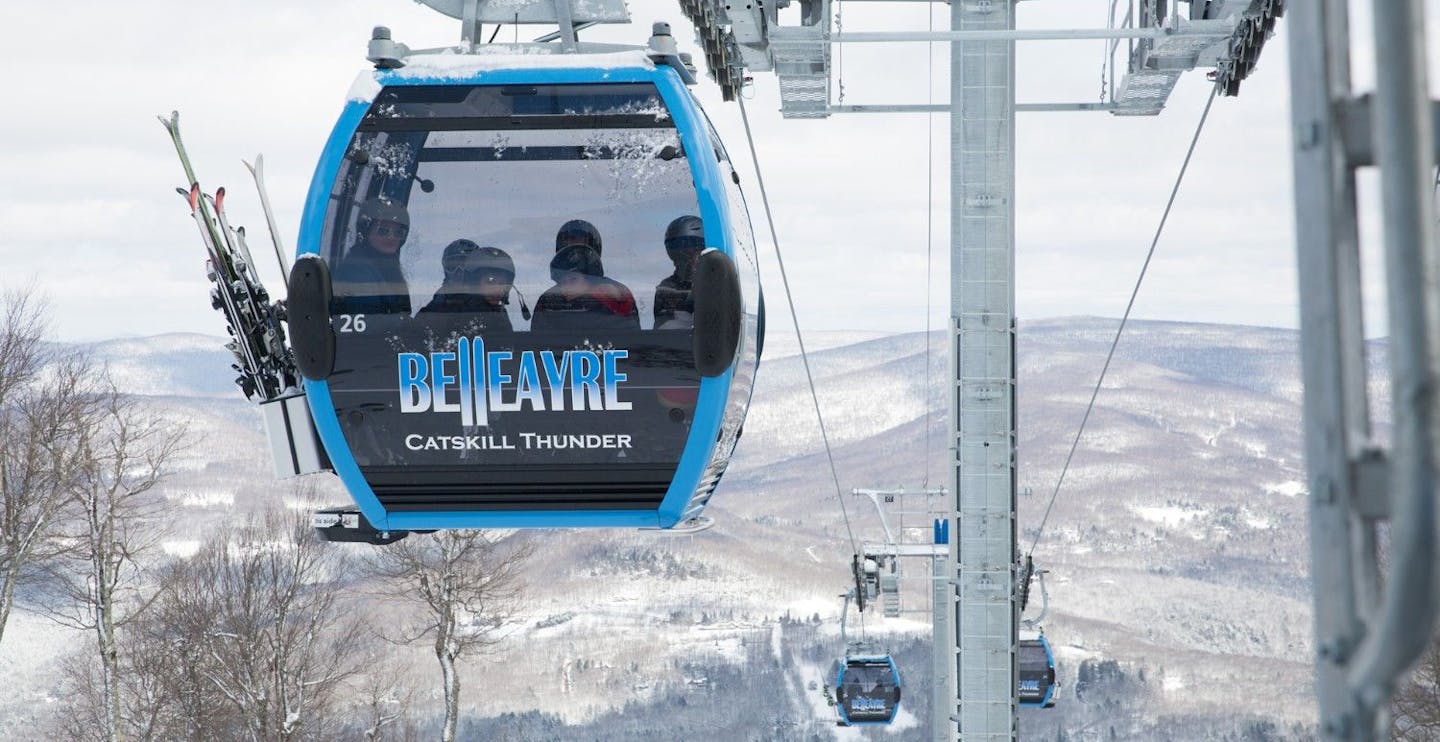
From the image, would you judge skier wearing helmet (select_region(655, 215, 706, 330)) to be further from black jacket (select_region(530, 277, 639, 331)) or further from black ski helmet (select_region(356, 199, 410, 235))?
black ski helmet (select_region(356, 199, 410, 235))

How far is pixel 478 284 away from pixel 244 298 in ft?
4.07

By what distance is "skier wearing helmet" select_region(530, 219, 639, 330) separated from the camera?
17.7 ft

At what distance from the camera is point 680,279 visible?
211 inches

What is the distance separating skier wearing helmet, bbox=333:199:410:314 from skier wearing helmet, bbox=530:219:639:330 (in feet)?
1.75

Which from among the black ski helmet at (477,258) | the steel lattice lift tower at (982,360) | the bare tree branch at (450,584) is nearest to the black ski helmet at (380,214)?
the black ski helmet at (477,258)

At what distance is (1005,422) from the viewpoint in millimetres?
12930

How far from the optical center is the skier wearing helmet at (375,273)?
5.49 metres

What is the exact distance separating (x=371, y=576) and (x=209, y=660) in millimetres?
2569

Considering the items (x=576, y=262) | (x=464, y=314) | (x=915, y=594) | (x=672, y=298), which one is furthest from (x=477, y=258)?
(x=915, y=594)

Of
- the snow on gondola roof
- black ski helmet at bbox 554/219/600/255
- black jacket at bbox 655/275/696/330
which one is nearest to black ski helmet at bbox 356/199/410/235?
the snow on gondola roof

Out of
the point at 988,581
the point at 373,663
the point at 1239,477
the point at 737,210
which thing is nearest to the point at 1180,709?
the point at 1239,477

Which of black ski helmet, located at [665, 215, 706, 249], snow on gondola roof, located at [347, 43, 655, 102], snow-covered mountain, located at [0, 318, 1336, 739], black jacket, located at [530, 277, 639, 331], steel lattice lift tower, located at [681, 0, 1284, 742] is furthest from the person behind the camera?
snow-covered mountain, located at [0, 318, 1336, 739]

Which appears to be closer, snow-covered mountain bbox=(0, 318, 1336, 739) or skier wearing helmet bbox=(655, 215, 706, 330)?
skier wearing helmet bbox=(655, 215, 706, 330)

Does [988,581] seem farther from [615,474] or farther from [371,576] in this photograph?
[371,576]
